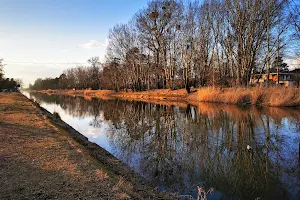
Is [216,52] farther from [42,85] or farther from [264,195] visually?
[42,85]

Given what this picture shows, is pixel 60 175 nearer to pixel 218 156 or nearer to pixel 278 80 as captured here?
pixel 218 156

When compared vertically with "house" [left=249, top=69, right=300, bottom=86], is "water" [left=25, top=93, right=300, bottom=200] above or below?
below

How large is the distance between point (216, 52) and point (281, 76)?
34053 mm

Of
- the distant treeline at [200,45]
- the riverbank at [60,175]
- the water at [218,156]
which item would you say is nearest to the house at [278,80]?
the distant treeline at [200,45]

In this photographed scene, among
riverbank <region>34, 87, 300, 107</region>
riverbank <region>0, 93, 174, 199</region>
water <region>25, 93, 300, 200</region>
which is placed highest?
riverbank <region>34, 87, 300, 107</region>

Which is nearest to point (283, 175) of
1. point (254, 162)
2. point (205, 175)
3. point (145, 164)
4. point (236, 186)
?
point (254, 162)

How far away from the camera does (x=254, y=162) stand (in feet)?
21.9

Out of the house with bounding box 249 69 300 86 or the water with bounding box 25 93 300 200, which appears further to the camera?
the house with bounding box 249 69 300 86

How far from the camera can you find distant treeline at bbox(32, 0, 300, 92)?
82.5ft

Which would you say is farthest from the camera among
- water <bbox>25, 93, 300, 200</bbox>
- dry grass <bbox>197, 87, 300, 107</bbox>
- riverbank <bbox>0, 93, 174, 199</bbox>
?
dry grass <bbox>197, 87, 300, 107</bbox>

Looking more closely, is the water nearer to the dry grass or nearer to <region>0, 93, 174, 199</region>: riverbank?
<region>0, 93, 174, 199</region>: riverbank

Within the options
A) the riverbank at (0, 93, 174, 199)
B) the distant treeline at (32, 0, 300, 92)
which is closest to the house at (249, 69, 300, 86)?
the distant treeline at (32, 0, 300, 92)

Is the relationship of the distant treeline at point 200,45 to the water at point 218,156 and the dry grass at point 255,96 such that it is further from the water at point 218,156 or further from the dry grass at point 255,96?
the water at point 218,156

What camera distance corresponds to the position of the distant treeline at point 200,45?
25.2 m
